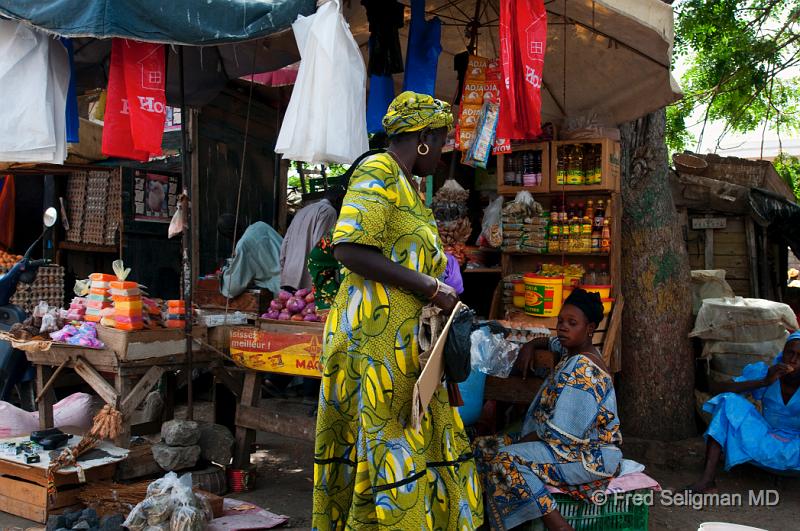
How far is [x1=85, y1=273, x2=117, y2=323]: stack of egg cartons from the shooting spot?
4492mm

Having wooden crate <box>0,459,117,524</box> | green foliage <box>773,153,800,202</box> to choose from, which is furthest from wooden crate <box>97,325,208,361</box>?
green foliage <box>773,153,800,202</box>

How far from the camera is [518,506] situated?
322cm

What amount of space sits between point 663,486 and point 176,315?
12.2 feet

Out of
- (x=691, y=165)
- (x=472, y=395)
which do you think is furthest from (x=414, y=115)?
(x=691, y=165)

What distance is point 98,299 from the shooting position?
454cm

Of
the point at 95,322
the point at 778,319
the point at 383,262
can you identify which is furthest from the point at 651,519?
the point at 95,322

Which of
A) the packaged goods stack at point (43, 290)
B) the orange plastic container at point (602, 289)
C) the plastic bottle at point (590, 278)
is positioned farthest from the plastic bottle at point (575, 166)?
the packaged goods stack at point (43, 290)

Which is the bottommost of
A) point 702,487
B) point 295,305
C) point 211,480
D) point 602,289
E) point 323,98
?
point 702,487

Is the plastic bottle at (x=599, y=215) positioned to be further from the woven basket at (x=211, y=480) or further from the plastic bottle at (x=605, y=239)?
the woven basket at (x=211, y=480)

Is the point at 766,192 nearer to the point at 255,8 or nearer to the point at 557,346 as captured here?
the point at 557,346

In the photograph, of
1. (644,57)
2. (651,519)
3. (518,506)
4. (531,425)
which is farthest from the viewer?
(644,57)

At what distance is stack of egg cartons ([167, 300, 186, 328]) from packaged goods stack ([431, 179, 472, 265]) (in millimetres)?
2368

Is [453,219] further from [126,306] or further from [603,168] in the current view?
[126,306]

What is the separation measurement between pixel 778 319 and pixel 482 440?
12.2 feet
